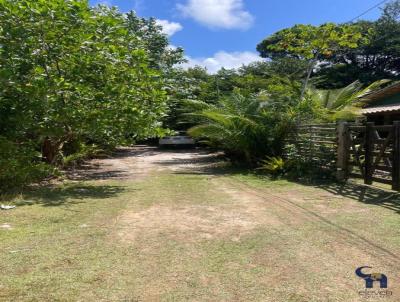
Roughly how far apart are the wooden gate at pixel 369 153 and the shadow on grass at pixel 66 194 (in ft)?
17.0

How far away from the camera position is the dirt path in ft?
12.4

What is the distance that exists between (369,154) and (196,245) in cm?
577

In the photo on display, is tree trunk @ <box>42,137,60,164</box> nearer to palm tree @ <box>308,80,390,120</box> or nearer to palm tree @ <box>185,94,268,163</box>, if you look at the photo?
palm tree @ <box>185,94,268,163</box>

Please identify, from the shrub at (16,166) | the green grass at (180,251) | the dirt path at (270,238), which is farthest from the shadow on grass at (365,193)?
the shrub at (16,166)

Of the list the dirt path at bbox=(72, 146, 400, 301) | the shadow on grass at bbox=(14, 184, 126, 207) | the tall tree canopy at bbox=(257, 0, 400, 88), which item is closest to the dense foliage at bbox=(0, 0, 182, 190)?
the shadow on grass at bbox=(14, 184, 126, 207)

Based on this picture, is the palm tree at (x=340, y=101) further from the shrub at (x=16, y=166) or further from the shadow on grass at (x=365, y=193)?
the shrub at (x=16, y=166)

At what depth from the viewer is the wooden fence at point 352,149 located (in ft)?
28.1

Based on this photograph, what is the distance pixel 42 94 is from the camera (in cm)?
780

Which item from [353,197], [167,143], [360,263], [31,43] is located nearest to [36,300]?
[360,263]

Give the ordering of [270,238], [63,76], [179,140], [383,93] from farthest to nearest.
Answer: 1. [179,140]
2. [383,93]
3. [63,76]
4. [270,238]

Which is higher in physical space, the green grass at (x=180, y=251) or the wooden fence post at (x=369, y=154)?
the wooden fence post at (x=369, y=154)

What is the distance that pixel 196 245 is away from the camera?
4.94 metres

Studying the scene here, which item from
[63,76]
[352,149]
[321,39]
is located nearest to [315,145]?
[352,149]

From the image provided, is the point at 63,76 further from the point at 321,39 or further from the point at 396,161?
the point at 321,39
